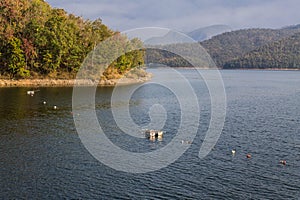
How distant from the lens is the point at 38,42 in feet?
309

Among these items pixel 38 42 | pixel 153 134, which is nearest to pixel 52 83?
pixel 38 42

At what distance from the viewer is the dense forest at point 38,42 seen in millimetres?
92188

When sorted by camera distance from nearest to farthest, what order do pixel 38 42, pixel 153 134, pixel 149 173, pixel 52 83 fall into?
pixel 149 173 → pixel 153 134 → pixel 38 42 → pixel 52 83

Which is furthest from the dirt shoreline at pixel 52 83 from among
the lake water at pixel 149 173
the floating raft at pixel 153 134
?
the floating raft at pixel 153 134

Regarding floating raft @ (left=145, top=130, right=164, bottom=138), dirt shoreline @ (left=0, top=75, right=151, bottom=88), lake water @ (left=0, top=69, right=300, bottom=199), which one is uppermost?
dirt shoreline @ (left=0, top=75, right=151, bottom=88)

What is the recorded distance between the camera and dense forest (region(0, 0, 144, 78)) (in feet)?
302

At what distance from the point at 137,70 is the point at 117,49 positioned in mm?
23158

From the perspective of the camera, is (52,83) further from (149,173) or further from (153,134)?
(149,173)

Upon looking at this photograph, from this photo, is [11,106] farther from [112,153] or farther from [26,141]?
[112,153]

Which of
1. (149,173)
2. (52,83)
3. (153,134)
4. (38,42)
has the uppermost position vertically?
(38,42)

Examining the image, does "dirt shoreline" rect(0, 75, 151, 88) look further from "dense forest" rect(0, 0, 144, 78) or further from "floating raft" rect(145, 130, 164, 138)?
"floating raft" rect(145, 130, 164, 138)

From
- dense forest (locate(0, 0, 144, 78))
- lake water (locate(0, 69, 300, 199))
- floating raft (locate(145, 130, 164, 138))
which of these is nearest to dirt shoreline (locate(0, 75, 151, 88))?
dense forest (locate(0, 0, 144, 78))

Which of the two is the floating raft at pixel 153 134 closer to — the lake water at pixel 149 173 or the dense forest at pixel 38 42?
the lake water at pixel 149 173

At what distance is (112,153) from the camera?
116ft
